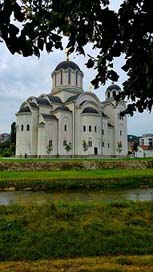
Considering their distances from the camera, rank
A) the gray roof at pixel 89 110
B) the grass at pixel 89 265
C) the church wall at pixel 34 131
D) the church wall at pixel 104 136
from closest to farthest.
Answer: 1. the grass at pixel 89 265
2. the church wall at pixel 34 131
3. the gray roof at pixel 89 110
4. the church wall at pixel 104 136

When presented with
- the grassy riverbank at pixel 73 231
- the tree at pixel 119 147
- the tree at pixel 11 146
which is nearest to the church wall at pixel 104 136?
the tree at pixel 119 147

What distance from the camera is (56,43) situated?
12.1 ft

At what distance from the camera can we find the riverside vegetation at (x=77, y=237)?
488 cm

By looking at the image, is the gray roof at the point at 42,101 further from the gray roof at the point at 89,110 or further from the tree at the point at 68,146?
the tree at the point at 68,146

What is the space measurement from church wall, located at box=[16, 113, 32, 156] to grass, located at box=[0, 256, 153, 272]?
48.1 meters

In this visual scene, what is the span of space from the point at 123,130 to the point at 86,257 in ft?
184

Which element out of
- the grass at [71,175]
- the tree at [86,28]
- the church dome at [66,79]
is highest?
the church dome at [66,79]

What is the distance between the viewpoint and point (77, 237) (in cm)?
640

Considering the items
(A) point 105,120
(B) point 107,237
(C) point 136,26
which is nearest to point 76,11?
(C) point 136,26

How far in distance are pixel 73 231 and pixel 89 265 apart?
2.07 meters

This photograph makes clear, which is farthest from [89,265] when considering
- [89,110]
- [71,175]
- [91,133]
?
[89,110]

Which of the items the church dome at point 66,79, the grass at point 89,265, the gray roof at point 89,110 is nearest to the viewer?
the grass at point 89,265

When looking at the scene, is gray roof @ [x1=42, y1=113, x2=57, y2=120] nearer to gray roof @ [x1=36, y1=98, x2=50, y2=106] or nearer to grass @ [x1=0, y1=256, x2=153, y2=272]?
gray roof @ [x1=36, y1=98, x2=50, y2=106]

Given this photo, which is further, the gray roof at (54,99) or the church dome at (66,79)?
the church dome at (66,79)
